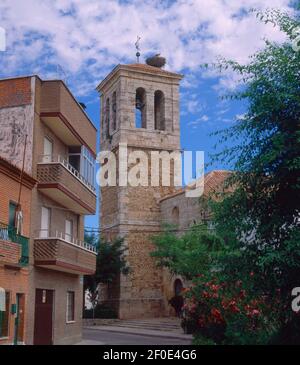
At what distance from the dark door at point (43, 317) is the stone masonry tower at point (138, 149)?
1964cm

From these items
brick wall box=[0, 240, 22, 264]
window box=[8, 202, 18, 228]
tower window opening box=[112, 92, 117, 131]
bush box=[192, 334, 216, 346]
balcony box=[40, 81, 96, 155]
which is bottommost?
bush box=[192, 334, 216, 346]

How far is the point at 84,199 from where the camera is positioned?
75.2 feet

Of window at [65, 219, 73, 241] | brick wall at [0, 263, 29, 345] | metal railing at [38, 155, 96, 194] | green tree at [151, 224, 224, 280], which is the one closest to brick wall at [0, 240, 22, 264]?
brick wall at [0, 263, 29, 345]

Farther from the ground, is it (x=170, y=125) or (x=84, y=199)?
(x=170, y=125)

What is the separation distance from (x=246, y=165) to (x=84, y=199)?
12.3 m

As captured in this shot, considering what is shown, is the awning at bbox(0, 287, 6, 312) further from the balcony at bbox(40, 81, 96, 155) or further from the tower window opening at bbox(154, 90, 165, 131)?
the tower window opening at bbox(154, 90, 165, 131)

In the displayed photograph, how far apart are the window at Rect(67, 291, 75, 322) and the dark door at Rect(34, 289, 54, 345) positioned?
2370mm

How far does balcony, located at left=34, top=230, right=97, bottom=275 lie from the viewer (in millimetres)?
19016

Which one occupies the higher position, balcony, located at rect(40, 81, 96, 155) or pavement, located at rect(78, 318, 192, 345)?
balcony, located at rect(40, 81, 96, 155)

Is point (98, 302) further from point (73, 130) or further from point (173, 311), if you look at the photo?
point (73, 130)

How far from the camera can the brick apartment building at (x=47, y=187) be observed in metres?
19.1

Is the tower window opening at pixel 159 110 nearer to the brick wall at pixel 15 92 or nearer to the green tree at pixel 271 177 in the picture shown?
the brick wall at pixel 15 92
